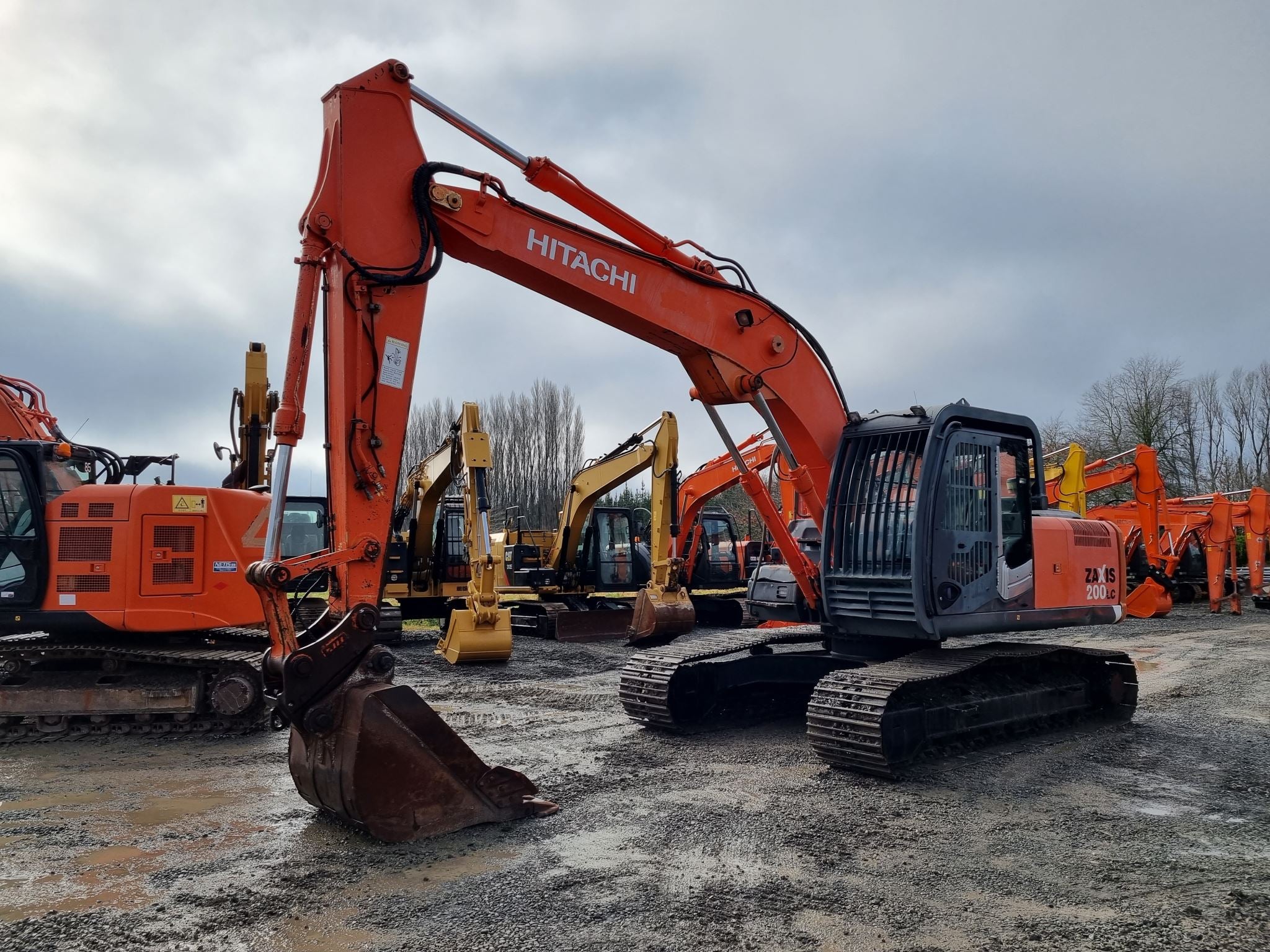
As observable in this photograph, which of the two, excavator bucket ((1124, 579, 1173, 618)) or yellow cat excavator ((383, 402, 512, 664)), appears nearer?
yellow cat excavator ((383, 402, 512, 664))

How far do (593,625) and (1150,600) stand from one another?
1199cm

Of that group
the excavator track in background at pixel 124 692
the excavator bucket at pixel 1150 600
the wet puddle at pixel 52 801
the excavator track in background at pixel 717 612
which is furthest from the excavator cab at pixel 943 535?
the excavator bucket at pixel 1150 600

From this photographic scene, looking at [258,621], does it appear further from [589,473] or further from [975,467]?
[589,473]

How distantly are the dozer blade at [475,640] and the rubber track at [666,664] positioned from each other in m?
4.87

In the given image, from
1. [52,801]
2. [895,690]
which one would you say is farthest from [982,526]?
[52,801]

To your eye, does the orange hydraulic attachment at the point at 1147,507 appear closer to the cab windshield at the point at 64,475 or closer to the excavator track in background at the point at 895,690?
A: the excavator track in background at the point at 895,690

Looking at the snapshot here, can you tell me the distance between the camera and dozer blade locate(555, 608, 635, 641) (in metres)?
16.1

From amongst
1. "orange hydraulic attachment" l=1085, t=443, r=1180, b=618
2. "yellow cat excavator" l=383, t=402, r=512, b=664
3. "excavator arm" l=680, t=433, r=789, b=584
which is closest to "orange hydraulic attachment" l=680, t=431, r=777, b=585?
"excavator arm" l=680, t=433, r=789, b=584

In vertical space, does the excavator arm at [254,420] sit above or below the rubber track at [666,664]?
above

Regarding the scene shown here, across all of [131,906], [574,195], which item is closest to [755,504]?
[574,195]

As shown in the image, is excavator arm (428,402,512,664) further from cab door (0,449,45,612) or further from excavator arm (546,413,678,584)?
cab door (0,449,45,612)

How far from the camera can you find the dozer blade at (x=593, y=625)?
16.1m

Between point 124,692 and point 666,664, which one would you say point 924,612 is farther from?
point 124,692

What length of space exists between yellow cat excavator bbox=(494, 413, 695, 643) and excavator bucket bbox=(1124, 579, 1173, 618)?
1026cm
